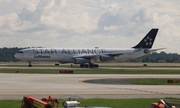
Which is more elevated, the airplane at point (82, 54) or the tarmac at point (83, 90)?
the airplane at point (82, 54)

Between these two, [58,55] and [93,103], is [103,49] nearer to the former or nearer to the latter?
[58,55]

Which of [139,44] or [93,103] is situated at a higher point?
[139,44]

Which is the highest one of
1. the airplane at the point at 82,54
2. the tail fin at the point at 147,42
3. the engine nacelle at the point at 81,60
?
the tail fin at the point at 147,42

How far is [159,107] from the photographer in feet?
31.6

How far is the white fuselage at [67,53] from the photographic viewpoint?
80.6 meters

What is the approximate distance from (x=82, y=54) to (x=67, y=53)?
138 inches

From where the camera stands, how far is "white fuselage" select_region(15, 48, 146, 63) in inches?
3174

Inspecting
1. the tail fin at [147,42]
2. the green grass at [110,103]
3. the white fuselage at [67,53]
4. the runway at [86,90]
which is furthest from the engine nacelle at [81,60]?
the green grass at [110,103]

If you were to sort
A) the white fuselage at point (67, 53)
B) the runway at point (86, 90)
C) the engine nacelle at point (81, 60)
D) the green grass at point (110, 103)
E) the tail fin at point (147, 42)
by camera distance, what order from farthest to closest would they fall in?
the tail fin at point (147, 42)
the white fuselage at point (67, 53)
the engine nacelle at point (81, 60)
the runway at point (86, 90)
the green grass at point (110, 103)

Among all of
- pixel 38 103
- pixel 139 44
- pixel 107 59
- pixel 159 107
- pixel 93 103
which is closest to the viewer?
pixel 159 107

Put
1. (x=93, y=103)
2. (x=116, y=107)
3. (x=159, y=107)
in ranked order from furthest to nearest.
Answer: (x=93, y=103) → (x=116, y=107) → (x=159, y=107)

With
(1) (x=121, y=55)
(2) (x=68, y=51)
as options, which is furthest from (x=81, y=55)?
(1) (x=121, y=55)

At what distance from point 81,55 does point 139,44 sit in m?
14.5

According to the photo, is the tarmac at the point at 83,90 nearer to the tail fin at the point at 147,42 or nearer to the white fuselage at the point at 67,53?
the white fuselage at the point at 67,53
